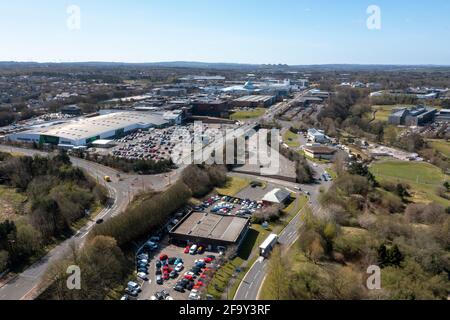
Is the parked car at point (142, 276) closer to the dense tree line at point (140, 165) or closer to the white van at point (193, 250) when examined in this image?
the white van at point (193, 250)

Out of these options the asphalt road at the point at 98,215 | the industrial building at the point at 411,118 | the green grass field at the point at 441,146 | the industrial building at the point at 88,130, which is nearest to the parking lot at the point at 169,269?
the asphalt road at the point at 98,215

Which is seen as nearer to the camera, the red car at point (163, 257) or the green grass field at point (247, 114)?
the red car at point (163, 257)

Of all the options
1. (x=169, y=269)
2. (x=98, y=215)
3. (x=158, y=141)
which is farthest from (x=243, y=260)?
(x=158, y=141)

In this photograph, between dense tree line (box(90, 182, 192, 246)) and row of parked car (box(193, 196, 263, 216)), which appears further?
row of parked car (box(193, 196, 263, 216))

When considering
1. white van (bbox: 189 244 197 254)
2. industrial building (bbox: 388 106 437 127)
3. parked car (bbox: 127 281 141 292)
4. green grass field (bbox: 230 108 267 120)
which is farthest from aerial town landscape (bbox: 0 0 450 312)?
green grass field (bbox: 230 108 267 120)

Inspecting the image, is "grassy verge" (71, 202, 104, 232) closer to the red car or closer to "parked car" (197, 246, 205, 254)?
the red car

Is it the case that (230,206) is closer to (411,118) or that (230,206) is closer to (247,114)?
(247,114)
